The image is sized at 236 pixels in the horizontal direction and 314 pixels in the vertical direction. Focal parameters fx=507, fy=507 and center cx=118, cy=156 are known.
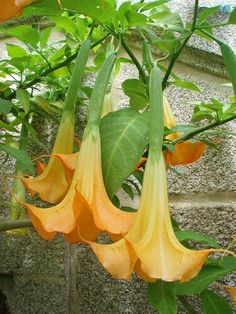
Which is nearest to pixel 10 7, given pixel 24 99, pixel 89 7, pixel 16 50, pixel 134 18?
pixel 89 7

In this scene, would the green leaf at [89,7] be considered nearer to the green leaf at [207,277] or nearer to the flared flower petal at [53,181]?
the flared flower petal at [53,181]

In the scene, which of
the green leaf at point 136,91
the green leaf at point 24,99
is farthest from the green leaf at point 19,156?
the green leaf at point 136,91

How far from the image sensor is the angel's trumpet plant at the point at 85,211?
0.47 metres

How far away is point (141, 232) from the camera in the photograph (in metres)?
0.47

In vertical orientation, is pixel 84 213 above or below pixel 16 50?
below

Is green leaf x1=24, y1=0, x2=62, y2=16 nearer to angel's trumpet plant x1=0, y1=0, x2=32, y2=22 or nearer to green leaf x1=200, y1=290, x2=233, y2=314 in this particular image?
angel's trumpet plant x1=0, y1=0, x2=32, y2=22

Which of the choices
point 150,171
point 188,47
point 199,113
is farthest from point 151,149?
point 188,47

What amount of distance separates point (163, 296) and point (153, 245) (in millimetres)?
137

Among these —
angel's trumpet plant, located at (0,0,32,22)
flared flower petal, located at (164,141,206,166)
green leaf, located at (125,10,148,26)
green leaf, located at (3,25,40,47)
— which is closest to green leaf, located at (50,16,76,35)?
green leaf, located at (3,25,40,47)

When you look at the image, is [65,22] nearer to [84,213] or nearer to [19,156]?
[19,156]

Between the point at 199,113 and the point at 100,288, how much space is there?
0.39 metres

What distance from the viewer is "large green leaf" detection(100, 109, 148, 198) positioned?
525 millimetres

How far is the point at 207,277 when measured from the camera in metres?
0.60

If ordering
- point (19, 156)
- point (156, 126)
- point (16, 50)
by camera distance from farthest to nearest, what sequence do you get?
1. point (16, 50)
2. point (19, 156)
3. point (156, 126)
